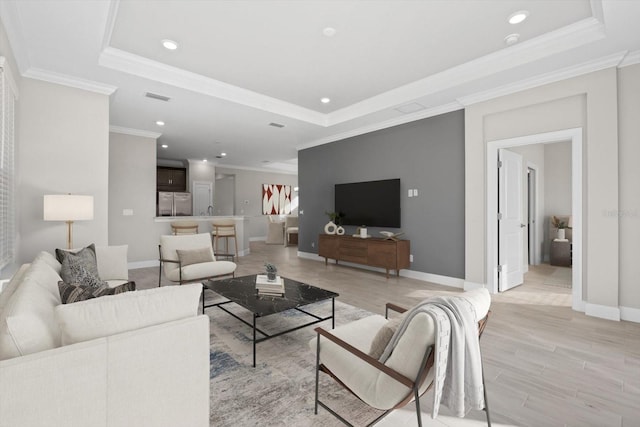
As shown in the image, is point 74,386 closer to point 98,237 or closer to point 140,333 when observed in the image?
point 140,333

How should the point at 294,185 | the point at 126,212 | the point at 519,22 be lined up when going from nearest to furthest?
the point at 519,22 → the point at 126,212 → the point at 294,185

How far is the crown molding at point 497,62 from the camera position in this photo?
10.1ft


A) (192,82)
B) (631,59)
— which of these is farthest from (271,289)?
(631,59)

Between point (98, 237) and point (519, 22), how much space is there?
5498 millimetres

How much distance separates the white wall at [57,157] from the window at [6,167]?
375mm

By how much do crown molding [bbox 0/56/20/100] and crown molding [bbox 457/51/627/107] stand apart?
5081mm

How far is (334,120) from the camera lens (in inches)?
231

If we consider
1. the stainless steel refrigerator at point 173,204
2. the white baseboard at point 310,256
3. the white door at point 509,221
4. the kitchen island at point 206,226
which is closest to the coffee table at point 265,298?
the white door at point 509,221

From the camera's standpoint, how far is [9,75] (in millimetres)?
2859

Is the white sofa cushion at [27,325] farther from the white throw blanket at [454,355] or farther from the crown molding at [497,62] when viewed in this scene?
the crown molding at [497,62]

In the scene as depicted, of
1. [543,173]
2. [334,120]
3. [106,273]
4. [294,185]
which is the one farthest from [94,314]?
[294,185]

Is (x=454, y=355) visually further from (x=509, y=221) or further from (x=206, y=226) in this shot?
(x=206, y=226)

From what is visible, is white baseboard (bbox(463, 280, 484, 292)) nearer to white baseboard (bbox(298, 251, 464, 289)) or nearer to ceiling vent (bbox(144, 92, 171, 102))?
white baseboard (bbox(298, 251, 464, 289))

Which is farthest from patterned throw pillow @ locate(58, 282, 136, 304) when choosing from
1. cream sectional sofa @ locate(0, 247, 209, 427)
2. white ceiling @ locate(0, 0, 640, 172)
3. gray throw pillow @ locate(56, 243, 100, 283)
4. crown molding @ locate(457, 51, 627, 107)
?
crown molding @ locate(457, 51, 627, 107)
